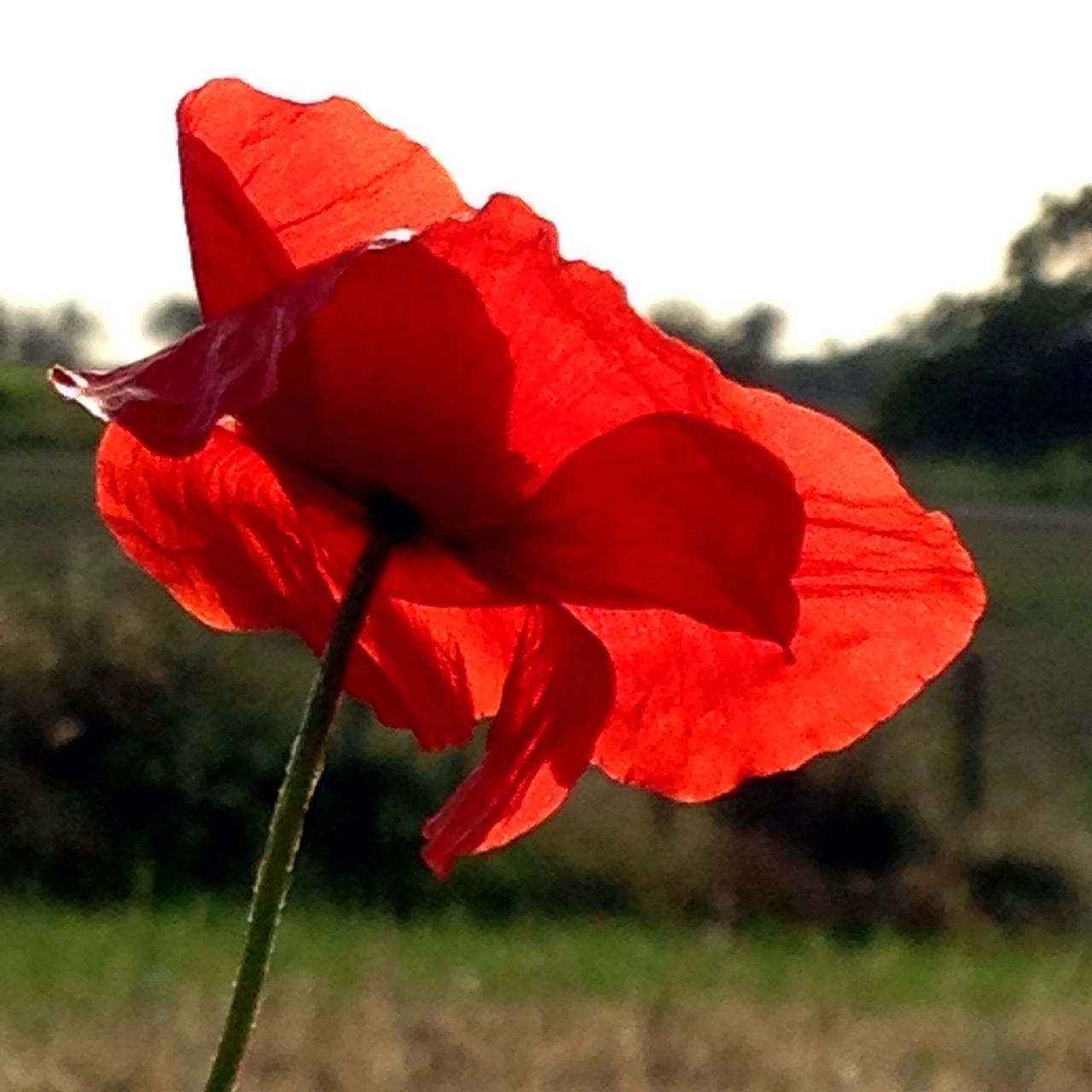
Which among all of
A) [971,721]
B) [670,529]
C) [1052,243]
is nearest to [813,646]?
[670,529]

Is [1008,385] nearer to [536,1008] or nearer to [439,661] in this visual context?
[536,1008]

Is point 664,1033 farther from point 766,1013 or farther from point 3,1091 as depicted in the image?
point 3,1091

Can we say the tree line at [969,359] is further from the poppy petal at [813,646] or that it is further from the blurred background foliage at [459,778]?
the poppy petal at [813,646]

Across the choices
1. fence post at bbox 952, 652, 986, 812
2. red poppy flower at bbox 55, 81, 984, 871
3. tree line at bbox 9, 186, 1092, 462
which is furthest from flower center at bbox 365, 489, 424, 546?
fence post at bbox 952, 652, 986, 812

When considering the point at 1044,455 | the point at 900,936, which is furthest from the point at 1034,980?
the point at 1044,455

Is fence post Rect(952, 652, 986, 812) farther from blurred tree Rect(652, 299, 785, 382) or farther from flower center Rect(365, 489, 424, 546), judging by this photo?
flower center Rect(365, 489, 424, 546)

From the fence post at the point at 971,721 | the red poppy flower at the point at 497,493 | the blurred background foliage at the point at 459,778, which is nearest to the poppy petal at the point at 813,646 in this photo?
the red poppy flower at the point at 497,493
